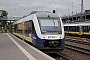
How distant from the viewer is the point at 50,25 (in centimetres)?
1703

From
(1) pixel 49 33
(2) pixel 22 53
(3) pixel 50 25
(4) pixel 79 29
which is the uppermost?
(3) pixel 50 25

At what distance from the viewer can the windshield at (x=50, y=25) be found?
656 inches

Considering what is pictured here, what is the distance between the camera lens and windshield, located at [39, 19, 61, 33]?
54.6ft

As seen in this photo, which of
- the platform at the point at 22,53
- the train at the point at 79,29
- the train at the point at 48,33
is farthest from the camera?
the train at the point at 79,29

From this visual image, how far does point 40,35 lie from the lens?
53.1 ft

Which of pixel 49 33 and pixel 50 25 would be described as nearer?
pixel 49 33

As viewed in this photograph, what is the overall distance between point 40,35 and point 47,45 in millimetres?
880

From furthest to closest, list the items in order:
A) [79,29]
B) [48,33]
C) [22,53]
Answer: [79,29] → [48,33] → [22,53]

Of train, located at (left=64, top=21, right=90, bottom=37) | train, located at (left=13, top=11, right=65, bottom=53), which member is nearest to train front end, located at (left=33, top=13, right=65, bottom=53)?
train, located at (left=13, top=11, right=65, bottom=53)

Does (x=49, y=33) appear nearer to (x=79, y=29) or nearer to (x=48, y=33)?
(x=48, y=33)

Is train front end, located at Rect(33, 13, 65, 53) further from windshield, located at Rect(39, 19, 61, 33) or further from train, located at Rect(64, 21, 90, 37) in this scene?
train, located at Rect(64, 21, 90, 37)

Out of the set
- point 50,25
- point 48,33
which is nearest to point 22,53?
point 48,33

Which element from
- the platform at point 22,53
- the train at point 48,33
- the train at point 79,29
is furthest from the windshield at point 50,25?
the train at point 79,29

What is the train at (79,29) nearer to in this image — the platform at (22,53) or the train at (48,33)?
the train at (48,33)
